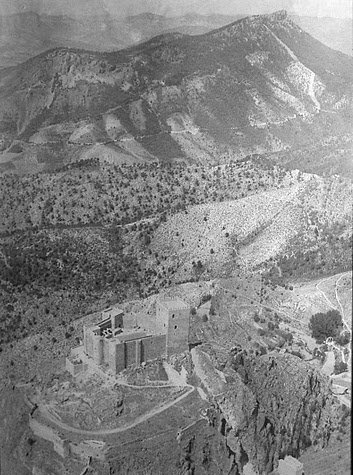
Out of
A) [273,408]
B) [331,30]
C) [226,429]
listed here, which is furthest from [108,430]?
[331,30]

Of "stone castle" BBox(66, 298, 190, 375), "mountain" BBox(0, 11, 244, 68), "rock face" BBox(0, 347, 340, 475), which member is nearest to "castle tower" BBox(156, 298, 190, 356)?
"stone castle" BBox(66, 298, 190, 375)

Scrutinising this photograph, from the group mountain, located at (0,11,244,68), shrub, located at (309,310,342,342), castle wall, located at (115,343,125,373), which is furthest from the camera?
mountain, located at (0,11,244,68)

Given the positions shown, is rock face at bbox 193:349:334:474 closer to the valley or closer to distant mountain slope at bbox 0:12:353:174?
the valley

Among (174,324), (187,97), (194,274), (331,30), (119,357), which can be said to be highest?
(331,30)

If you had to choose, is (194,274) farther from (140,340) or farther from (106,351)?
(106,351)

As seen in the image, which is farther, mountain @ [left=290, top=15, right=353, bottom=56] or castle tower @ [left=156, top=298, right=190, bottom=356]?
mountain @ [left=290, top=15, right=353, bottom=56]

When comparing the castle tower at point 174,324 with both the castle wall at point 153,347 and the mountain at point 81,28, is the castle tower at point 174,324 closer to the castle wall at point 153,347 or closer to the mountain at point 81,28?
the castle wall at point 153,347
